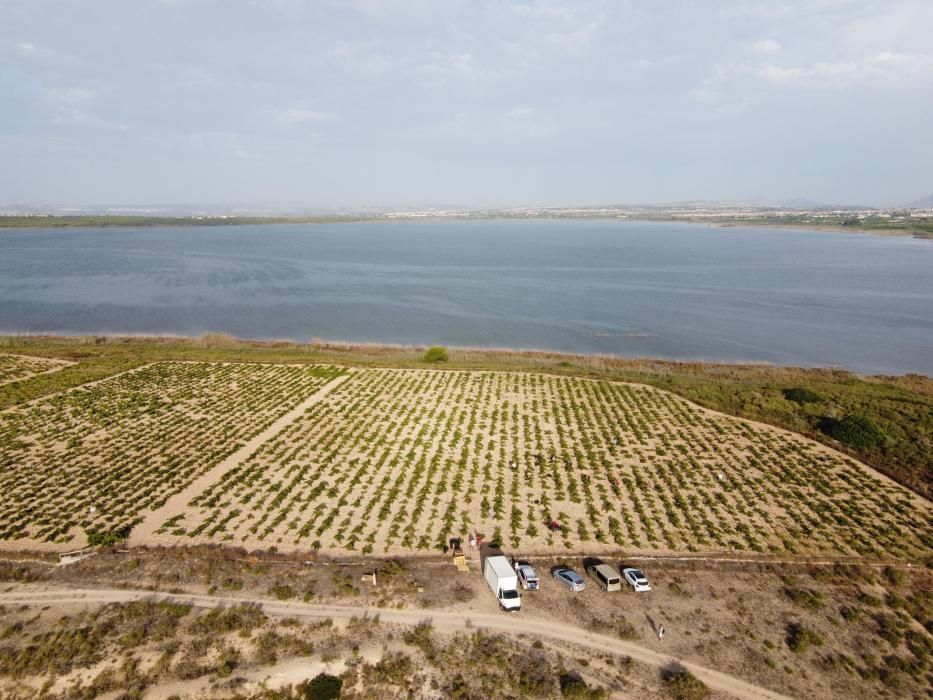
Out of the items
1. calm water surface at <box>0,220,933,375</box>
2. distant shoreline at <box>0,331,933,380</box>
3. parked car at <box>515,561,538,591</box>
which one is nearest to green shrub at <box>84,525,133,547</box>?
parked car at <box>515,561,538,591</box>

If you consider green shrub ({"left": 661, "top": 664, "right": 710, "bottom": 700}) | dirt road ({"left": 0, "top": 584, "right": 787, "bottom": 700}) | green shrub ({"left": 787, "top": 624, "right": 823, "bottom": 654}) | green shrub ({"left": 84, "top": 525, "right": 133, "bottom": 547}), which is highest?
green shrub ({"left": 84, "top": 525, "right": 133, "bottom": 547})

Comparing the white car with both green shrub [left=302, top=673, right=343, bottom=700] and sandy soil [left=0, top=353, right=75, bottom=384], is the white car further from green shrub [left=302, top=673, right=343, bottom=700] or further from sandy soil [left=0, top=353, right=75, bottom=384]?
sandy soil [left=0, top=353, right=75, bottom=384]

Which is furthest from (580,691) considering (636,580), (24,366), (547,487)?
(24,366)

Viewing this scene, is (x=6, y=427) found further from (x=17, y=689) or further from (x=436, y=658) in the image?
(x=436, y=658)

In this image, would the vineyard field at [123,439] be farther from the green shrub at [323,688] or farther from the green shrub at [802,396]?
the green shrub at [802,396]

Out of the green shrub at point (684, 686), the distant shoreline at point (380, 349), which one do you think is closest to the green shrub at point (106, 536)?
the green shrub at point (684, 686)

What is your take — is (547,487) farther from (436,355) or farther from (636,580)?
(436,355)

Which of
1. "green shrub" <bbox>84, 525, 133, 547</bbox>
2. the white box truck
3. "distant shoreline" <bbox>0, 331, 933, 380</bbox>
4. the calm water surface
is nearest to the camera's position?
the white box truck
